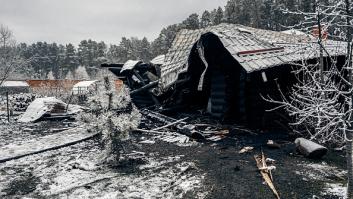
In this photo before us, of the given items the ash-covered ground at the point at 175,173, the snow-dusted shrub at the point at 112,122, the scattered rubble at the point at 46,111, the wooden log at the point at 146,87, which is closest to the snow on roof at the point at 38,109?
the scattered rubble at the point at 46,111

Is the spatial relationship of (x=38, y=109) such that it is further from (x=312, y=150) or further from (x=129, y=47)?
(x=129, y=47)

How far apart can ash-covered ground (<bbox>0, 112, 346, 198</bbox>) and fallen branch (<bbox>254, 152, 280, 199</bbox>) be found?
13 cm

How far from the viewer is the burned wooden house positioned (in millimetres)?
12219

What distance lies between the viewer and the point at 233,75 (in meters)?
14.2

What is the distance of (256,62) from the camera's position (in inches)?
456

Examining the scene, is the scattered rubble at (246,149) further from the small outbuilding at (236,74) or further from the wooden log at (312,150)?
the small outbuilding at (236,74)

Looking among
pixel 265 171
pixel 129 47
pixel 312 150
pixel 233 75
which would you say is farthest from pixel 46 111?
→ pixel 129 47

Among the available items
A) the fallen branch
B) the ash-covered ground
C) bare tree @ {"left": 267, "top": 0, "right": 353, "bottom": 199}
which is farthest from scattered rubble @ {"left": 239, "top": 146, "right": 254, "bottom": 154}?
bare tree @ {"left": 267, "top": 0, "right": 353, "bottom": 199}

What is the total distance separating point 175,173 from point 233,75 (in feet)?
24.6

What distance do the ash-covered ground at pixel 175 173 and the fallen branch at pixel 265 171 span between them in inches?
5.1

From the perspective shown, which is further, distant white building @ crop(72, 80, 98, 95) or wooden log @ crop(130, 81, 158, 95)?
wooden log @ crop(130, 81, 158, 95)

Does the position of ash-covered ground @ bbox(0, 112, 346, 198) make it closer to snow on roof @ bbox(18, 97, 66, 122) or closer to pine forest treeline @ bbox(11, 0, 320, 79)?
snow on roof @ bbox(18, 97, 66, 122)

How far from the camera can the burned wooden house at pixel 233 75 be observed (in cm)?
1222

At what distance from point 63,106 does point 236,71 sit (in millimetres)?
11564
